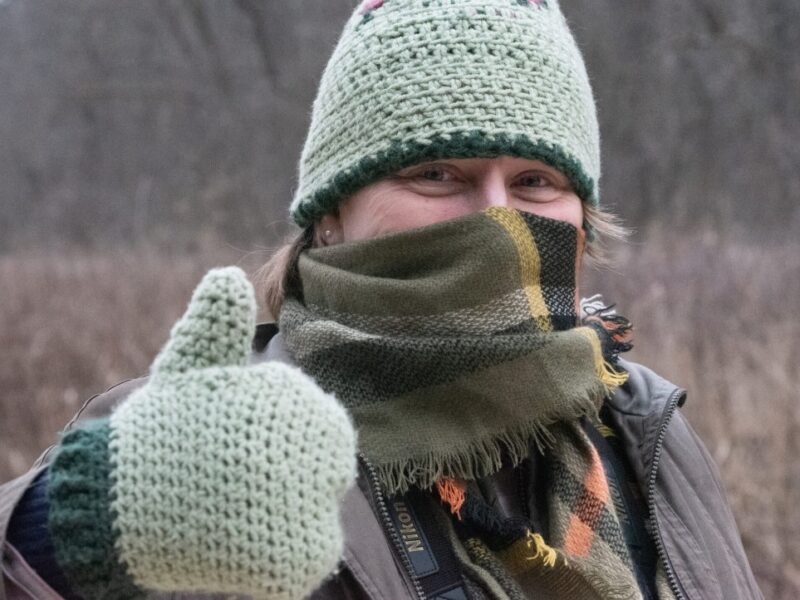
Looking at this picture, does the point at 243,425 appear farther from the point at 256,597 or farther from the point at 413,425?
the point at 413,425

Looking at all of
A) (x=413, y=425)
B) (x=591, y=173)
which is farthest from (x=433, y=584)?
(x=591, y=173)

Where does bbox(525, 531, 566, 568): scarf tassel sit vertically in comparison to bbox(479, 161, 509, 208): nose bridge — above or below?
below

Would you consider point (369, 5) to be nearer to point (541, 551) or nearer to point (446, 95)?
point (446, 95)

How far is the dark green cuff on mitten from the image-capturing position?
3.58 ft

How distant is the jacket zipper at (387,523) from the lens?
151 centimetres

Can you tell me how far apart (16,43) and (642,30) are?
6764 mm

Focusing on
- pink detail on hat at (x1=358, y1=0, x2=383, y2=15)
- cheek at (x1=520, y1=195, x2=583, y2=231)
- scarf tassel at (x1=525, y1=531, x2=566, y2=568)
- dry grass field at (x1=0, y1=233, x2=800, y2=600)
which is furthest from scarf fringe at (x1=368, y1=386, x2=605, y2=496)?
dry grass field at (x1=0, y1=233, x2=800, y2=600)

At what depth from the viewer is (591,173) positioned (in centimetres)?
193

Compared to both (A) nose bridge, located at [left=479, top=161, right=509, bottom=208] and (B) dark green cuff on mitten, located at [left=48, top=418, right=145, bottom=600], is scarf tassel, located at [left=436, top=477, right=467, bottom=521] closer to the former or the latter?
(A) nose bridge, located at [left=479, top=161, right=509, bottom=208]

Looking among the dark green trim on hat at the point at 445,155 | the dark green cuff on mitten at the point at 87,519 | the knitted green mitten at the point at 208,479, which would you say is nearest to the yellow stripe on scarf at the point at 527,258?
the dark green trim on hat at the point at 445,155

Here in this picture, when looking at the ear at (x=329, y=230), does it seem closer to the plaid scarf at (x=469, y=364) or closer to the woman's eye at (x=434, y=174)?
the plaid scarf at (x=469, y=364)

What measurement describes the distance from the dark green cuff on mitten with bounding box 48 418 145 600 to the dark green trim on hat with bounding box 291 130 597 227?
0.81 meters

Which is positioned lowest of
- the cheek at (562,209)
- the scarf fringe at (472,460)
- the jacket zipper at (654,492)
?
the jacket zipper at (654,492)

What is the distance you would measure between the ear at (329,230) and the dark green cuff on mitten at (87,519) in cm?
89
